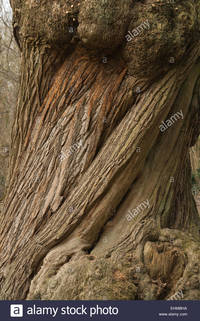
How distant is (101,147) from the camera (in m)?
4.50

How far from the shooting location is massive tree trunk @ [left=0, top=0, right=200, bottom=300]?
3.94 meters

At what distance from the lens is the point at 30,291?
3748mm

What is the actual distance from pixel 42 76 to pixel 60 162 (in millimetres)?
1064

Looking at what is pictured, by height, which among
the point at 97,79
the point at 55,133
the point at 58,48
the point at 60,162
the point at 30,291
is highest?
the point at 58,48

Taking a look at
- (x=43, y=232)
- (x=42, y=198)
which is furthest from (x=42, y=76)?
(x=43, y=232)

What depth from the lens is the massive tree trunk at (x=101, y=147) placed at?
3.94 metres

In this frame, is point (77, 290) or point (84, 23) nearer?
point (77, 290)

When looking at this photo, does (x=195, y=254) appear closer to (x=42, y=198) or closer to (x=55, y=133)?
(x=42, y=198)

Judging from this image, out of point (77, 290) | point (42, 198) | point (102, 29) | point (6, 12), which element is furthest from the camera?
point (6, 12)

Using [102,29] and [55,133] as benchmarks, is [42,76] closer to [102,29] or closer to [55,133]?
[55,133]

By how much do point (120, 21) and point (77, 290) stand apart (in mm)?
2724

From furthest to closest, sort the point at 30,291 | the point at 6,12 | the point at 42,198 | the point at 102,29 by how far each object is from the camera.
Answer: the point at 6,12 < the point at 42,198 < the point at 102,29 < the point at 30,291

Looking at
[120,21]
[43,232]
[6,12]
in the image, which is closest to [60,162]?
[43,232]

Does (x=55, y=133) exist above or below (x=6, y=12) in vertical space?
below
